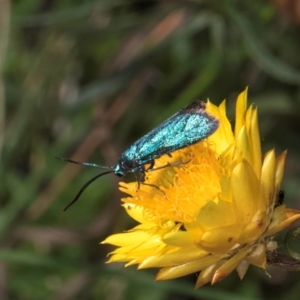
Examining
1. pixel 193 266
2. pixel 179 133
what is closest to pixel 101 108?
pixel 179 133

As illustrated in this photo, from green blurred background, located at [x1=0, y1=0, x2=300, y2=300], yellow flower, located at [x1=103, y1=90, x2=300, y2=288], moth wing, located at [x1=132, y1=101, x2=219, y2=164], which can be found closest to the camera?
yellow flower, located at [x1=103, y1=90, x2=300, y2=288]

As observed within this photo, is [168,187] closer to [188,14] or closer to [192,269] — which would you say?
[192,269]

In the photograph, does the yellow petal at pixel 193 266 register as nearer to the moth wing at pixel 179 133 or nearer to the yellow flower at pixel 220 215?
the yellow flower at pixel 220 215

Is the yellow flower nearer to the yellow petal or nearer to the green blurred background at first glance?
the yellow petal

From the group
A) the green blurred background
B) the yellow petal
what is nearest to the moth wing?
the yellow petal

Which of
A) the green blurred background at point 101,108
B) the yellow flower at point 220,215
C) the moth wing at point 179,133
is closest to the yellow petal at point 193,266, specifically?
the yellow flower at point 220,215

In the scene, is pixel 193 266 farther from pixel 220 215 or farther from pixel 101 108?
pixel 101 108
